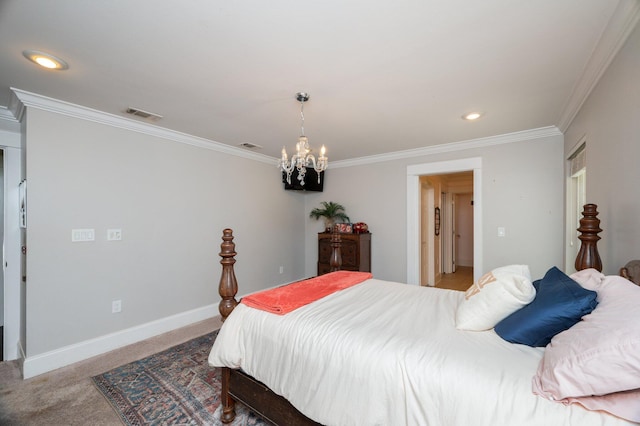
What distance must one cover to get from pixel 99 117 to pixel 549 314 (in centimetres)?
384

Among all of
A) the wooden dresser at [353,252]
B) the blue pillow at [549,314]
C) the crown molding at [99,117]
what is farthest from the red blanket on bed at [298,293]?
the crown molding at [99,117]

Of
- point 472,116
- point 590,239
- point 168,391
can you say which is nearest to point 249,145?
point 472,116

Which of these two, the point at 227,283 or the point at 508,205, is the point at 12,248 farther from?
the point at 508,205

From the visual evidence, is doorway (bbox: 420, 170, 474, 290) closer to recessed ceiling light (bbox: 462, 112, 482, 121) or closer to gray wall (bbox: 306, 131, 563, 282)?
gray wall (bbox: 306, 131, 563, 282)

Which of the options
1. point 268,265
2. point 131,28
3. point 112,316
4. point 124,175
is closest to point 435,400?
point 131,28

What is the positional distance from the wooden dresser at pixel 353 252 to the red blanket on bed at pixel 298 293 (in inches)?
67.6

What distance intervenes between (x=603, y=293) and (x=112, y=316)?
3.85 metres

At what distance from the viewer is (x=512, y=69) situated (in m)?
1.96

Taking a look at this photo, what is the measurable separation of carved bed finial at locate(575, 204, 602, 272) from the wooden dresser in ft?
9.46

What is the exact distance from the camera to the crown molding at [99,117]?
7.66ft

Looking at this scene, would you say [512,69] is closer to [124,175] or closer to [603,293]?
[603,293]

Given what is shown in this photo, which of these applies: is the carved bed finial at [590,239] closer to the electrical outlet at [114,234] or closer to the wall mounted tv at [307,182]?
the wall mounted tv at [307,182]

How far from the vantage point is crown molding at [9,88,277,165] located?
2334 millimetres

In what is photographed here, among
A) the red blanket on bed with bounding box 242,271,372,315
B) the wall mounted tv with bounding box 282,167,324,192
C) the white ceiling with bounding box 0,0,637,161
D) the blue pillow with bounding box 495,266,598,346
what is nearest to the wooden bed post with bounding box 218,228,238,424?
the red blanket on bed with bounding box 242,271,372,315
